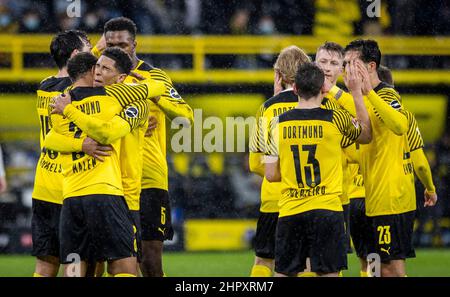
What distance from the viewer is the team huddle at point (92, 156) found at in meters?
6.37

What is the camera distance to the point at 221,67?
53.3 feet

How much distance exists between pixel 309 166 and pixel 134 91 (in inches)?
49.4

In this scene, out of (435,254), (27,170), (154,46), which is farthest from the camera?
(154,46)

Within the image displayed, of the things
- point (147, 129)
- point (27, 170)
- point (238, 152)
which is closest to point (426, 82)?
point (238, 152)

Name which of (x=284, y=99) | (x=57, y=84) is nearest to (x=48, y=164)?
(x=57, y=84)

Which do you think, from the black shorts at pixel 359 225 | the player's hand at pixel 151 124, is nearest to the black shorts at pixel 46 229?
the player's hand at pixel 151 124

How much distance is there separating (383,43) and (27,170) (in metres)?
5.98

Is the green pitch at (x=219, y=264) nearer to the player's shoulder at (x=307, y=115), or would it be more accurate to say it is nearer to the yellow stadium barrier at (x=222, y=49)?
the yellow stadium barrier at (x=222, y=49)

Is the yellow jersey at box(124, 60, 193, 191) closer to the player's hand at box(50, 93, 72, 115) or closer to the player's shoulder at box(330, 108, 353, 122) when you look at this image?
the player's hand at box(50, 93, 72, 115)

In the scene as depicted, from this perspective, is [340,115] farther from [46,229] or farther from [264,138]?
[46,229]

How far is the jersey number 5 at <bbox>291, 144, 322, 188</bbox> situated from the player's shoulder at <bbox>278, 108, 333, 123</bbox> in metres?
0.17
